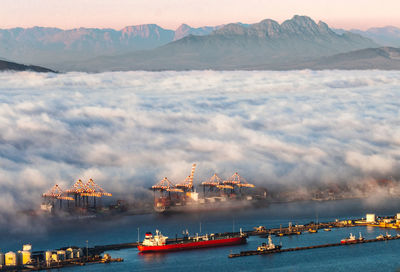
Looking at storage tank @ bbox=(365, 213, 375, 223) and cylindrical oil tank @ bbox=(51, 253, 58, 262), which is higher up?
Answer: storage tank @ bbox=(365, 213, 375, 223)

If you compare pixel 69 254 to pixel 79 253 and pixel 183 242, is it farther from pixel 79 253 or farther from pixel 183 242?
pixel 183 242

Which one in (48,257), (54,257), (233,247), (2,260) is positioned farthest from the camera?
(233,247)

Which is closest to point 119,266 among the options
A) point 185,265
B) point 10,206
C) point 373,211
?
point 185,265

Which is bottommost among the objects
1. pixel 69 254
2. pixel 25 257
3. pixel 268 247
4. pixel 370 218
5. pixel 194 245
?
pixel 268 247

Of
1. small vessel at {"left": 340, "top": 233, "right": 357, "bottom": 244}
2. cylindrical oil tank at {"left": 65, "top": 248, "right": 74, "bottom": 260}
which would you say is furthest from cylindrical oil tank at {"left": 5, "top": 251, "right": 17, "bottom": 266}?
small vessel at {"left": 340, "top": 233, "right": 357, "bottom": 244}

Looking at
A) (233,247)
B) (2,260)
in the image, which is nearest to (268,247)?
(233,247)

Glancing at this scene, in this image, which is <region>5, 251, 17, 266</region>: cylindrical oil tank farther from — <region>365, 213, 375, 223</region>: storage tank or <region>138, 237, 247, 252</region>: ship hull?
<region>365, 213, 375, 223</region>: storage tank
